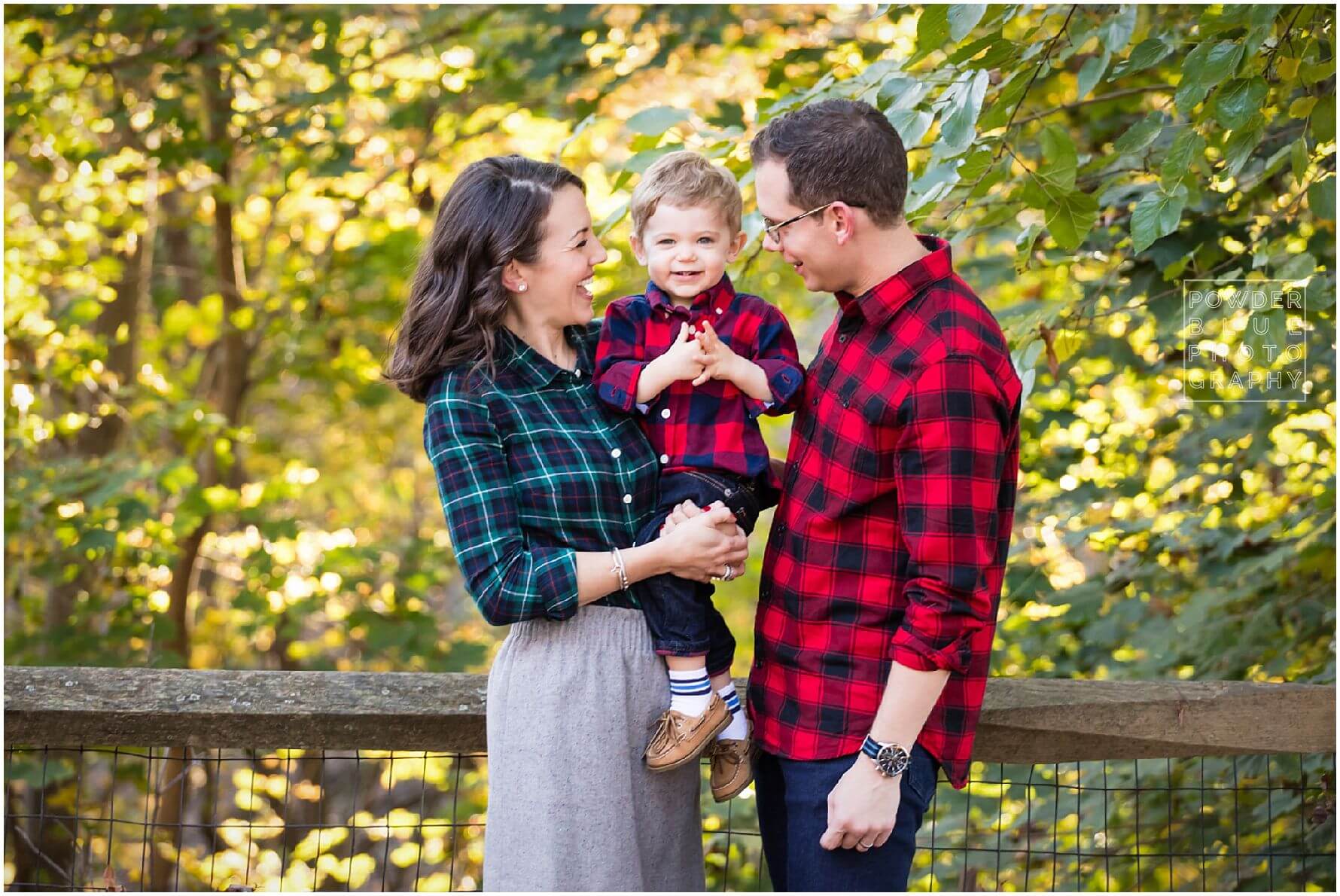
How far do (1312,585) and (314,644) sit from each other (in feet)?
16.2

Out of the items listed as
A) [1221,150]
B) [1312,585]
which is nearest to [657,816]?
[1221,150]

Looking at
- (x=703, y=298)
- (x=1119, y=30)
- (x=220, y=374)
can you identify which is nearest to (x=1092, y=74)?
(x=1119, y=30)

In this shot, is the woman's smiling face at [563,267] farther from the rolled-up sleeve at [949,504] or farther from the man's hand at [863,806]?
the man's hand at [863,806]

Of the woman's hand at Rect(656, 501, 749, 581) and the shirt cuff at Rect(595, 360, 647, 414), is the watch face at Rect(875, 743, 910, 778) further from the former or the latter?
the shirt cuff at Rect(595, 360, 647, 414)

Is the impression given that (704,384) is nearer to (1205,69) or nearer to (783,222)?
(783,222)

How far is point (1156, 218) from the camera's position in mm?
1787

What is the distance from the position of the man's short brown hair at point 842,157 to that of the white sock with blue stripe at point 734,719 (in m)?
0.73

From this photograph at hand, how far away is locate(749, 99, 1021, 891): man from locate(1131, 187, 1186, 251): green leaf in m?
0.36

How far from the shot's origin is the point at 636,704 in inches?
66.0

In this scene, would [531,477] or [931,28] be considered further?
[931,28]

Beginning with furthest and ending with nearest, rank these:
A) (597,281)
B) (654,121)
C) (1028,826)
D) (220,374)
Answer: (220,374)
(597,281)
(1028,826)
(654,121)

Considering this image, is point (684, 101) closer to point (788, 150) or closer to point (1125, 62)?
point (1125, 62)

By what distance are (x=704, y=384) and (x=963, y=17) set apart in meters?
0.67

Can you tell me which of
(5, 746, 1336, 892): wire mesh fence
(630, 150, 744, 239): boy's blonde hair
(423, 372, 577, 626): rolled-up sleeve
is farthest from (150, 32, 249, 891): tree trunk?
(423, 372, 577, 626): rolled-up sleeve
